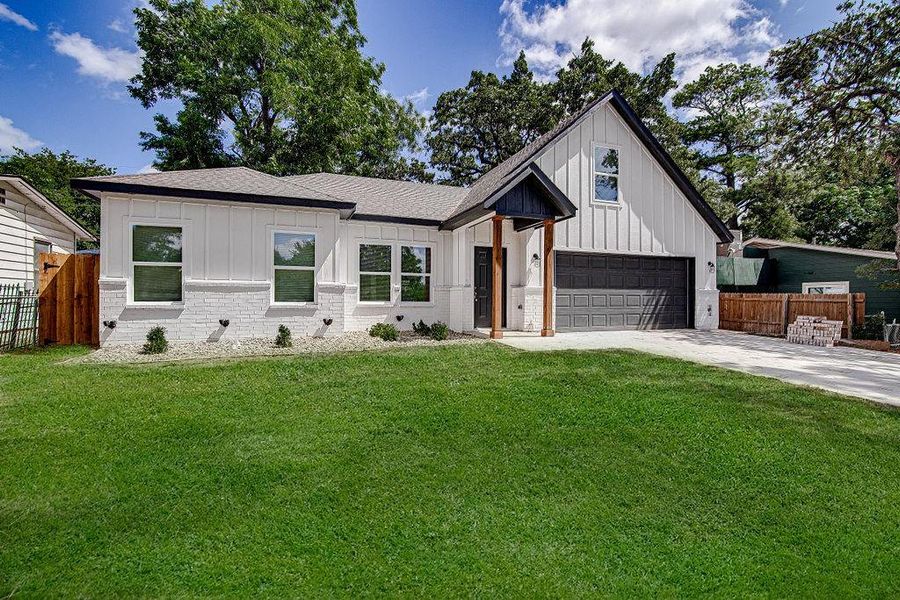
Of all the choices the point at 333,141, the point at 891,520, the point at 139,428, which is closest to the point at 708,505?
the point at 891,520

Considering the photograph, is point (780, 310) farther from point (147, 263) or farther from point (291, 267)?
point (147, 263)

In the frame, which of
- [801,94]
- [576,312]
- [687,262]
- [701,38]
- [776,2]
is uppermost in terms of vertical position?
[701,38]

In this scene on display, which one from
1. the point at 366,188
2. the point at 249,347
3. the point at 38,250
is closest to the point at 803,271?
the point at 366,188

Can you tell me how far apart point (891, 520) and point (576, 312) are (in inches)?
363

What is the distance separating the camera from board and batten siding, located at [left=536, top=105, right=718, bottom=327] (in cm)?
1188

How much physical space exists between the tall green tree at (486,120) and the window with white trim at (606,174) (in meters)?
15.1

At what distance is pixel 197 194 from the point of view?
8469mm

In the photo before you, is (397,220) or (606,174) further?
(606,174)

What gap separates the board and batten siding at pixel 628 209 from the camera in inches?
468

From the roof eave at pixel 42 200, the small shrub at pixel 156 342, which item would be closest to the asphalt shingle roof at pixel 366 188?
the small shrub at pixel 156 342

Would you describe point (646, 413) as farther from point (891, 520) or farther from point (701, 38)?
point (701, 38)

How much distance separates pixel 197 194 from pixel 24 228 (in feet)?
22.4

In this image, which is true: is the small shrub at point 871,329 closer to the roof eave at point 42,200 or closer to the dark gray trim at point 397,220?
the dark gray trim at point 397,220

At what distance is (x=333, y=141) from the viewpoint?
834 inches
